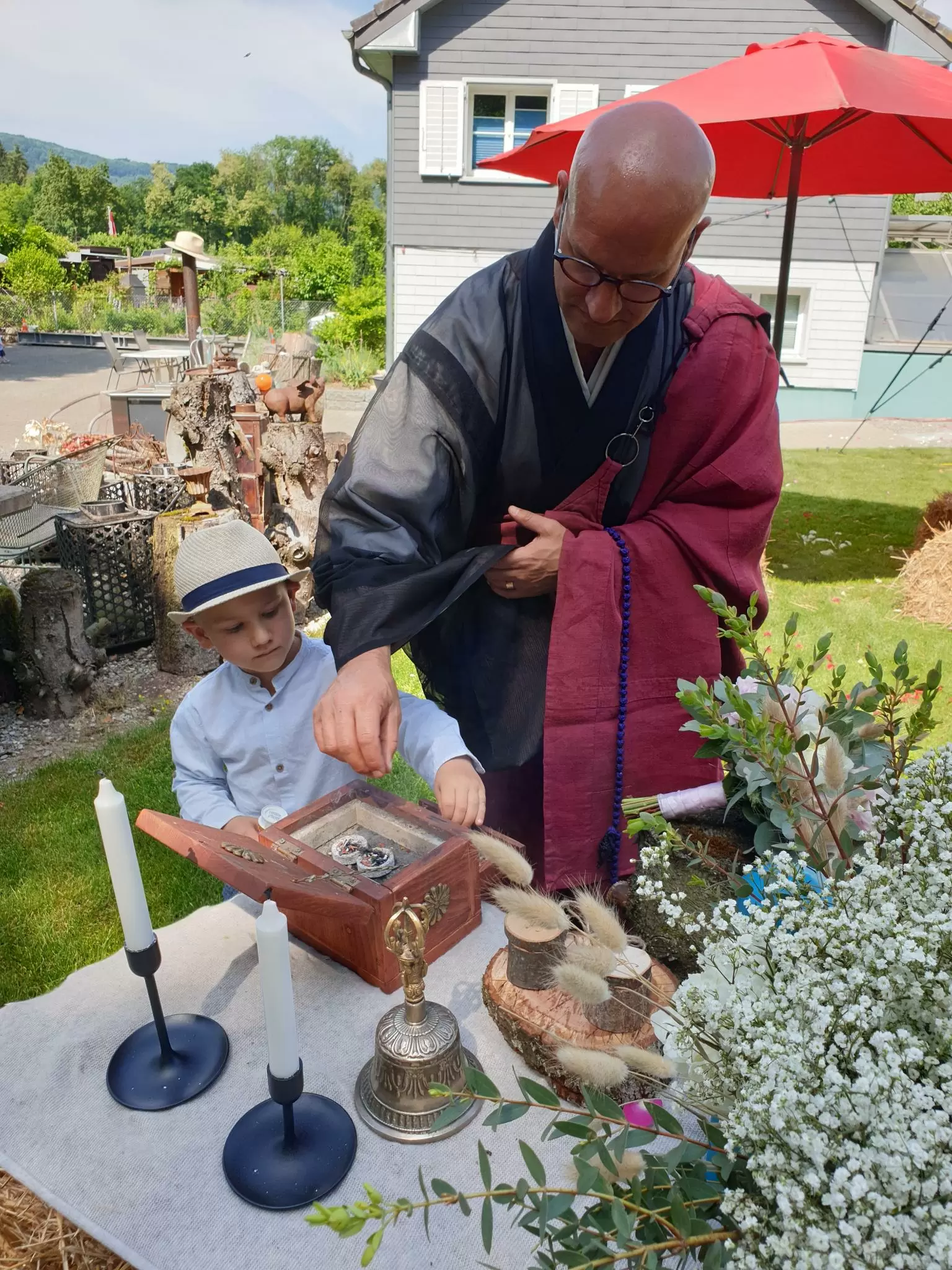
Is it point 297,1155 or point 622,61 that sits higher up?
point 622,61

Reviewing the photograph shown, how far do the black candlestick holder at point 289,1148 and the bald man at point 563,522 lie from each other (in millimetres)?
630

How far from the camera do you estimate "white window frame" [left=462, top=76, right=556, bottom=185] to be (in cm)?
1045

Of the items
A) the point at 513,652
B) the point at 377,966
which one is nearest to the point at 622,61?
the point at 513,652

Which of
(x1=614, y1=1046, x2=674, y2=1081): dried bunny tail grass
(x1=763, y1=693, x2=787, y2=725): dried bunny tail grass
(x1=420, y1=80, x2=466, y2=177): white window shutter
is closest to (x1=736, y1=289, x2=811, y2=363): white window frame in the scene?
(x1=420, y1=80, x2=466, y2=177): white window shutter

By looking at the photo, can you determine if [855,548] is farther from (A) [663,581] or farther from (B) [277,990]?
(B) [277,990]

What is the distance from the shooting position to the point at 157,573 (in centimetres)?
478

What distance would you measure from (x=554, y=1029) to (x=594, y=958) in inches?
22.3

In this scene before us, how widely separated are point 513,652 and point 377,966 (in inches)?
26.8

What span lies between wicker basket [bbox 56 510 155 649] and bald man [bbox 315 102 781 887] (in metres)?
3.72

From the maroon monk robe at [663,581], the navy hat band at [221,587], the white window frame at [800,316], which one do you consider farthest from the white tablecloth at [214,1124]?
the white window frame at [800,316]

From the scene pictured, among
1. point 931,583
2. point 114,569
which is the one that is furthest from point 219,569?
point 931,583

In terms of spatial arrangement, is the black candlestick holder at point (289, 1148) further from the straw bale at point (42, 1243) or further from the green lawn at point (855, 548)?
the green lawn at point (855, 548)

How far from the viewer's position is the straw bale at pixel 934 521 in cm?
602

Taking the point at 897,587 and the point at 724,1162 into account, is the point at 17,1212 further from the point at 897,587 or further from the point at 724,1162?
the point at 897,587
